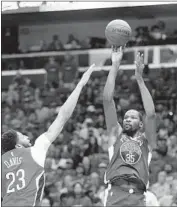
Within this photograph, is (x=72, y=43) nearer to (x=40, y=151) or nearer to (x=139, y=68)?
(x=139, y=68)

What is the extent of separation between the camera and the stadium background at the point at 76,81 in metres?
14.7

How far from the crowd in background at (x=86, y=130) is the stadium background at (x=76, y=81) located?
21 millimetres

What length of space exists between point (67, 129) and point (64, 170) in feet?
6.57

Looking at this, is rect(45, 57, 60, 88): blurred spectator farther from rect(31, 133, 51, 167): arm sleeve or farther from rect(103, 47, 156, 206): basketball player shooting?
rect(31, 133, 51, 167): arm sleeve

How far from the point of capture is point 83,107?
18062mm


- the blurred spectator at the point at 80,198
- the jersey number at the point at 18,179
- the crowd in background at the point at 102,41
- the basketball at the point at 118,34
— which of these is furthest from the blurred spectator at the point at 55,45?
the jersey number at the point at 18,179

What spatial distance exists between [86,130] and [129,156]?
349 inches

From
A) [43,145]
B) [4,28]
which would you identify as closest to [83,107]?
[4,28]

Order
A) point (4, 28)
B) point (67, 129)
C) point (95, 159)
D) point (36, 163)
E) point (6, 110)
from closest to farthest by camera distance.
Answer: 1. point (36, 163)
2. point (95, 159)
3. point (67, 129)
4. point (6, 110)
5. point (4, 28)

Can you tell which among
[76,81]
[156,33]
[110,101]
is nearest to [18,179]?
[110,101]

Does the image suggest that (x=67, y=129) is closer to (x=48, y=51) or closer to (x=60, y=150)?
(x=60, y=150)

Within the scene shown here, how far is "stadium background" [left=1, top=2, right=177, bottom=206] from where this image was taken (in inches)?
578

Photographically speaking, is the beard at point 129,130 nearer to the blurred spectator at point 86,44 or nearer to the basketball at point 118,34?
the basketball at point 118,34

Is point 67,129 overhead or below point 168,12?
below
